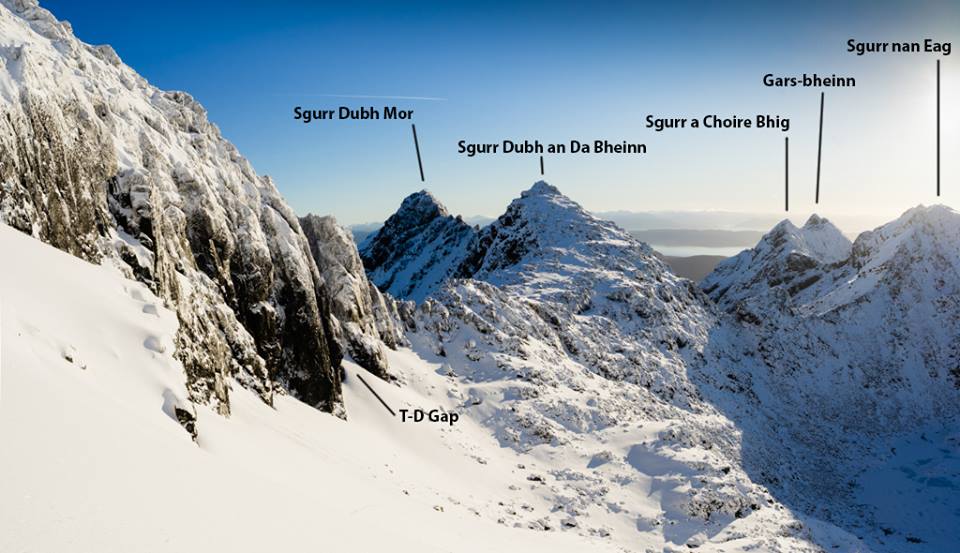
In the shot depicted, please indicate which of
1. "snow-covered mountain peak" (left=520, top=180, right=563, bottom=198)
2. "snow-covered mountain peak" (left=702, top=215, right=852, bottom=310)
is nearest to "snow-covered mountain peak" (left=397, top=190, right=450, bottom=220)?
"snow-covered mountain peak" (left=520, top=180, right=563, bottom=198)

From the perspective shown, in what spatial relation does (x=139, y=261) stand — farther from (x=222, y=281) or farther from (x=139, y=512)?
(x=139, y=512)

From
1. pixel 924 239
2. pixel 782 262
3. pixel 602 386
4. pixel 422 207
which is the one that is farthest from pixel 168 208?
pixel 782 262

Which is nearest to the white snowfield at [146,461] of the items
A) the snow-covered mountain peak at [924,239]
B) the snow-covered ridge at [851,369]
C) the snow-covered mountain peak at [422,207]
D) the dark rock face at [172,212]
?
the dark rock face at [172,212]

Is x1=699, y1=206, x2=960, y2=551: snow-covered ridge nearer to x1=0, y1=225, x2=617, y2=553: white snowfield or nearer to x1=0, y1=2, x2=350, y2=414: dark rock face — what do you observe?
x1=0, y1=225, x2=617, y2=553: white snowfield

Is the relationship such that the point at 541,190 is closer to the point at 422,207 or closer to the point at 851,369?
the point at 422,207

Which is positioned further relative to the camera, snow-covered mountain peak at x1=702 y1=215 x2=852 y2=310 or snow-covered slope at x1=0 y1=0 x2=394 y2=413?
snow-covered mountain peak at x1=702 y1=215 x2=852 y2=310

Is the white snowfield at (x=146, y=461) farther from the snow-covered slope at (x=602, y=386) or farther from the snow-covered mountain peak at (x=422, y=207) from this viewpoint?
the snow-covered mountain peak at (x=422, y=207)

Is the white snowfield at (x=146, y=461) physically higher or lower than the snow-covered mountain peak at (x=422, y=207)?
lower
